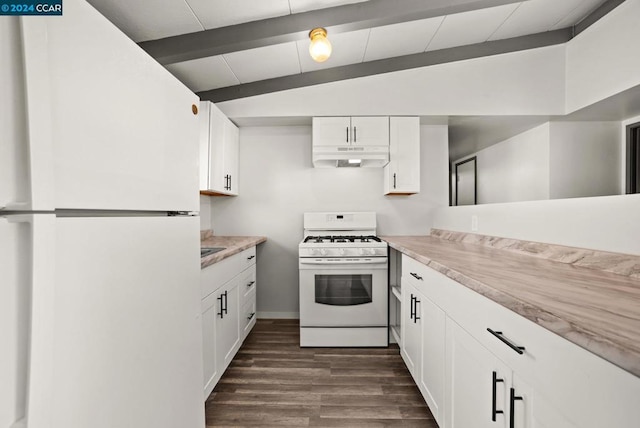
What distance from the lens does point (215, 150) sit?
8.16 feet

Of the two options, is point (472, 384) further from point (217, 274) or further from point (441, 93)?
point (441, 93)

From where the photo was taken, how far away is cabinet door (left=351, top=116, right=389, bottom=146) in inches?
107

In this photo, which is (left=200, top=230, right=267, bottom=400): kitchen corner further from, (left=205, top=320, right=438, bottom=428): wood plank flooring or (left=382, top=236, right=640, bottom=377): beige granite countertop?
(left=382, top=236, right=640, bottom=377): beige granite countertop

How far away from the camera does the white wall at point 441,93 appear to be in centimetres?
261

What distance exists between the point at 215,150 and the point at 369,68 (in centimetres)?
160

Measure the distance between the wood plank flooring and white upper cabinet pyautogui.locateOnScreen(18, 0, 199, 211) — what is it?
1.40 metres

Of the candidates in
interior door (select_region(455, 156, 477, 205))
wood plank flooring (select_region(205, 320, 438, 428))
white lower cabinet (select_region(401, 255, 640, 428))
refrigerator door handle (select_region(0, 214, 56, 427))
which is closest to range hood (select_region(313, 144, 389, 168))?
white lower cabinet (select_region(401, 255, 640, 428))

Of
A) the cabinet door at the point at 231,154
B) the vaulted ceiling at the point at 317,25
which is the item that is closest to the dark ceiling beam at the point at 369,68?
the vaulted ceiling at the point at 317,25

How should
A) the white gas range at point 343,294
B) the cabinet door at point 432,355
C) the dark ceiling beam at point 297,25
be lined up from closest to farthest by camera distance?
1. the cabinet door at point 432,355
2. the dark ceiling beam at point 297,25
3. the white gas range at point 343,294

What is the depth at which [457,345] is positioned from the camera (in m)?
1.23

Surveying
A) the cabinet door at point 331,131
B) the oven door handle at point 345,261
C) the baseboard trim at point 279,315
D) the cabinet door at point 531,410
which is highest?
the cabinet door at point 331,131

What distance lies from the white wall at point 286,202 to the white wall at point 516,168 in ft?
4.01

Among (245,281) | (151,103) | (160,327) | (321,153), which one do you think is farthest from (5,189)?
(321,153)

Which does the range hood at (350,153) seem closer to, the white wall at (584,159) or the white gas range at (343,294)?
the white gas range at (343,294)
